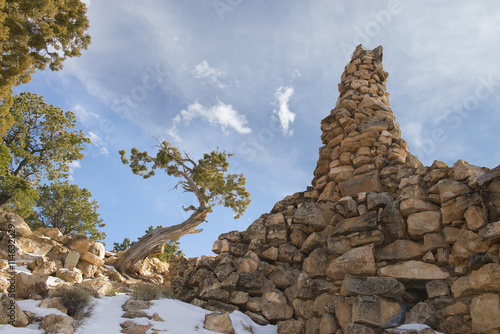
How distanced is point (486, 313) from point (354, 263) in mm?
1852

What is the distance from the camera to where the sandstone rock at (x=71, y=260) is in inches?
345

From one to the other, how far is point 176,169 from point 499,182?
1372 cm

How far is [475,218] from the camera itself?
467 centimetres

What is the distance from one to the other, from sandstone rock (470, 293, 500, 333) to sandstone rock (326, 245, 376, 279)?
1.41m

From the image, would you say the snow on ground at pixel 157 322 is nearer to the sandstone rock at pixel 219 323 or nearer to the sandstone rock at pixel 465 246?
the sandstone rock at pixel 219 323

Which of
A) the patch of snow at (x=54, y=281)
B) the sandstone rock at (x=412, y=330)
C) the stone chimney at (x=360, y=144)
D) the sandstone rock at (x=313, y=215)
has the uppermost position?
the stone chimney at (x=360, y=144)

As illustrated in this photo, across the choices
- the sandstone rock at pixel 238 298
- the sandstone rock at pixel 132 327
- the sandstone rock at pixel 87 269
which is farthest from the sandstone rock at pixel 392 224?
the sandstone rock at pixel 87 269

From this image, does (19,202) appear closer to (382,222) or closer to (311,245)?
(311,245)

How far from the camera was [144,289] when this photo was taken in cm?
721

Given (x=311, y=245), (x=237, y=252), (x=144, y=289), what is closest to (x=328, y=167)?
(x=311, y=245)

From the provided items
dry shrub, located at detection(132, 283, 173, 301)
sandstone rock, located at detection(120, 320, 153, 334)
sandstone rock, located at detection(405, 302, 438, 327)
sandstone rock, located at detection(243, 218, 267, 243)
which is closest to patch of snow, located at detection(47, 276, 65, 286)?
dry shrub, located at detection(132, 283, 173, 301)

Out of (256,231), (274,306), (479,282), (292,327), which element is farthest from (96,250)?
(479,282)

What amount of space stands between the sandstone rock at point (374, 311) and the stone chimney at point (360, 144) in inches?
92.9

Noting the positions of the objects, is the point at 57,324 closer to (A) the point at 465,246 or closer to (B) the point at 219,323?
(B) the point at 219,323
